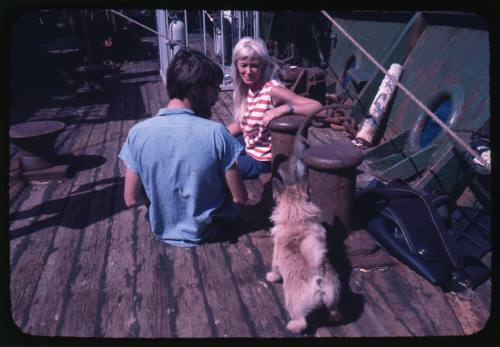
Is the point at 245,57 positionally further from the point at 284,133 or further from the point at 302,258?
the point at 302,258

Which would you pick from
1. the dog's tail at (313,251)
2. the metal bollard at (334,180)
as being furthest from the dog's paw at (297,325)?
the metal bollard at (334,180)

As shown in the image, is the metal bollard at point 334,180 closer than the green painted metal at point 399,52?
Yes

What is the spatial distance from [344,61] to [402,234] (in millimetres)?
6863

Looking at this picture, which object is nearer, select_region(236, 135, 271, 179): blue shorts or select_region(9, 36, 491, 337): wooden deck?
select_region(9, 36, 491, 337): wooden deck

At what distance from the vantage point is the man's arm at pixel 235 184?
3.41 meters

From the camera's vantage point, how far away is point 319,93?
25.9 ft

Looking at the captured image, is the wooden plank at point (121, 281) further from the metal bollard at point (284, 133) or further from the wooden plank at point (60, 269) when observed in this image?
the metal bollard at point (284, 133)

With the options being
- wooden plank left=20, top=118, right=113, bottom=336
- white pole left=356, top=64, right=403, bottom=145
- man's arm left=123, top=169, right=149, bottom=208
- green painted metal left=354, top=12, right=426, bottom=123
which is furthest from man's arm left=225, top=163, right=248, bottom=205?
green painted metal left=354, top=12, right=426, bottom=123

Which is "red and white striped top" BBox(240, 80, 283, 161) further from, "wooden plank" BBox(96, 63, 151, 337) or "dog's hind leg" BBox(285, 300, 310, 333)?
"dog's hind leg" BBox(285, 300, 310, 333)

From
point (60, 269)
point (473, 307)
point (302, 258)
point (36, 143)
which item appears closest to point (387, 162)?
point (473, 307)

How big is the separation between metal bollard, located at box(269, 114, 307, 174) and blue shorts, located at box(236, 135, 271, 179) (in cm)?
A: 46

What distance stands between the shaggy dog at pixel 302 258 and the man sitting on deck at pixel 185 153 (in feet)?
2.31

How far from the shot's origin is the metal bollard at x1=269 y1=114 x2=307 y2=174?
13.2ft

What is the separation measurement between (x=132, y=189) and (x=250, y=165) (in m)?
1.65
